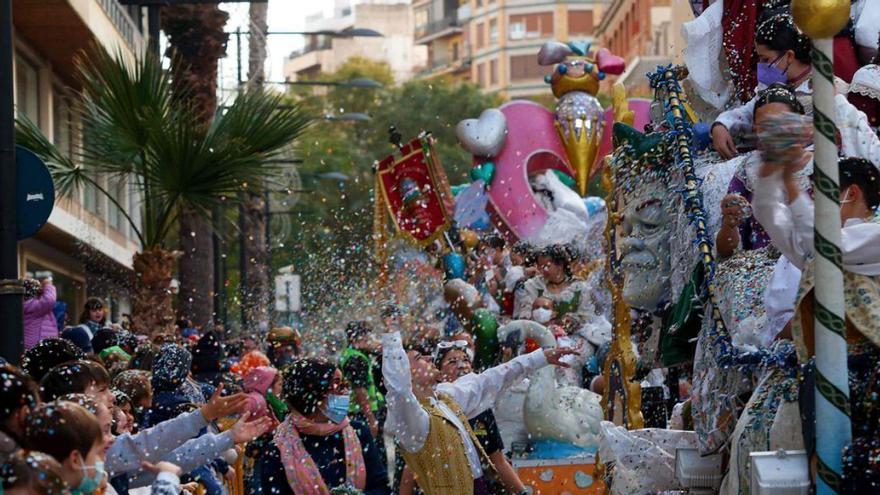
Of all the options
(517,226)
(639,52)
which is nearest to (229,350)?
(517,226)

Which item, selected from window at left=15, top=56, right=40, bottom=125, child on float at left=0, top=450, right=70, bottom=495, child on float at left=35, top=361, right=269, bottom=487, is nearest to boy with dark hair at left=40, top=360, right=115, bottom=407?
child on float at left=35, top=361, right=269, bottom=487

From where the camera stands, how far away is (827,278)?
642cm

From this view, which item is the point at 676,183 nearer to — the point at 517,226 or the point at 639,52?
the point at 517,226

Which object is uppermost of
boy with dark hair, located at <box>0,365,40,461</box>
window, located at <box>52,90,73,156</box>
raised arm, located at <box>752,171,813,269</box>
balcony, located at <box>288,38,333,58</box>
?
balcony, located at <box>288,38,333,58</box>

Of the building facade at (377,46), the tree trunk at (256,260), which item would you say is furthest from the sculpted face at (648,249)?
the building facade at (377,46)

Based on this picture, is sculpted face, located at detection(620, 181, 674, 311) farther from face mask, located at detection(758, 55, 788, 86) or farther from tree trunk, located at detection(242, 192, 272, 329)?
tree trunk, located at detection(242, 192, 272, 329)

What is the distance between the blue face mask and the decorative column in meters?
2.99

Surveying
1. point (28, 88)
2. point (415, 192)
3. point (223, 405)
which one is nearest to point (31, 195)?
point (223, 405)

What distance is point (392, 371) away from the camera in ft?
31.8

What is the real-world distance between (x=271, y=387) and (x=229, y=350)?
9.89 metres

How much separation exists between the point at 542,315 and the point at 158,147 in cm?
490

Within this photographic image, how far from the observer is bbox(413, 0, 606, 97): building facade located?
10625cm

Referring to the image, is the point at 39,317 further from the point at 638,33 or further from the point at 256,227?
the point at 638,33

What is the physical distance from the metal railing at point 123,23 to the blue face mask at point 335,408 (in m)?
22.4
